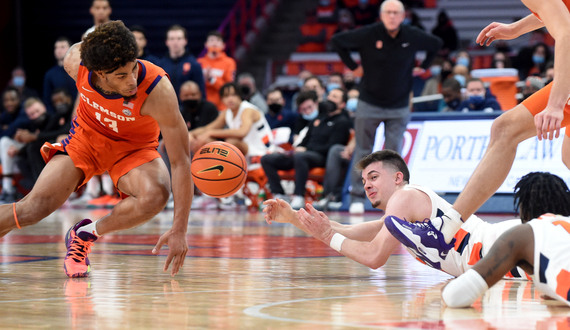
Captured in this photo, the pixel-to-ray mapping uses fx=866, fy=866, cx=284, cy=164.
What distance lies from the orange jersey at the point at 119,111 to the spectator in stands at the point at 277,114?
27.1ft

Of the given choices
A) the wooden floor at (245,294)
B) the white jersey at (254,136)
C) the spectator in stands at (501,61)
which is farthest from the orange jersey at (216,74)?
the wooden floor at (245,294)

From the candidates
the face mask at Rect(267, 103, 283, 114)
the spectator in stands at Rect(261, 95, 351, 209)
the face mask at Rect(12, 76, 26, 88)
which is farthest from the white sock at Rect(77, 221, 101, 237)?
the face mask at Rect(12, 76, 26, 88)

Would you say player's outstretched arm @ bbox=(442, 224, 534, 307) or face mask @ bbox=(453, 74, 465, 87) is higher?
player's outstretched arm @ bbox=(442, 224, 534, 307)

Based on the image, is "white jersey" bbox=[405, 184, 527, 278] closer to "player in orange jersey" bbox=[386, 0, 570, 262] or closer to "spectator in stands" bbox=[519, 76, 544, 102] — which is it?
"player in orange jersey" bbox=[386, 0, 570, 262]

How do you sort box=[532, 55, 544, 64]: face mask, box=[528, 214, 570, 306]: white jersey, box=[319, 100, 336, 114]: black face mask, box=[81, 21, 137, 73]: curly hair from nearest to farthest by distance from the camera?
box=[528, 214, 570, 306]: white jersey, box=[81, 21, 137, 73]: curly hair, box=[319, 100, 336, 114]: black face mask, box=[532, 55, 544, 64]: face mask

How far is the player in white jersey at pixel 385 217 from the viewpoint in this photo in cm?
427

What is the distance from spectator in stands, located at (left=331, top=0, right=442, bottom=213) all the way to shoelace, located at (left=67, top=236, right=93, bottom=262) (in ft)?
19.9

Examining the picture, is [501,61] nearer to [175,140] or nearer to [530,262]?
[175,140]

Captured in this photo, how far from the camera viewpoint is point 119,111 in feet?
15.3

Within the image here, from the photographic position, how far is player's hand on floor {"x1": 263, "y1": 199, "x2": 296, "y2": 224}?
468cm

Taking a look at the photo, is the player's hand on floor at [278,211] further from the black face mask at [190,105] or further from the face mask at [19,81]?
the face mask at [19,81]

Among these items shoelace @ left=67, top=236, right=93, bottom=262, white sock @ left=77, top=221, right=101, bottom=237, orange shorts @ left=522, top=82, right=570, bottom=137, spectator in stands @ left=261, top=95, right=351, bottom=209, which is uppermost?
orange shorts @ left=522, top=82, right=570, bottom=137

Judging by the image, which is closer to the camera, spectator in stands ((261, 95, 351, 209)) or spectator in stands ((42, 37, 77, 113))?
spectator in stands ((261, 95, 351, 209))

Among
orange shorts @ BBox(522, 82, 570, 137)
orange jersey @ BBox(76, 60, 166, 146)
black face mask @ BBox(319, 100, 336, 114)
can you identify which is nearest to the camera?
orange shorts @ BBox(522, 82, 570, 137)
